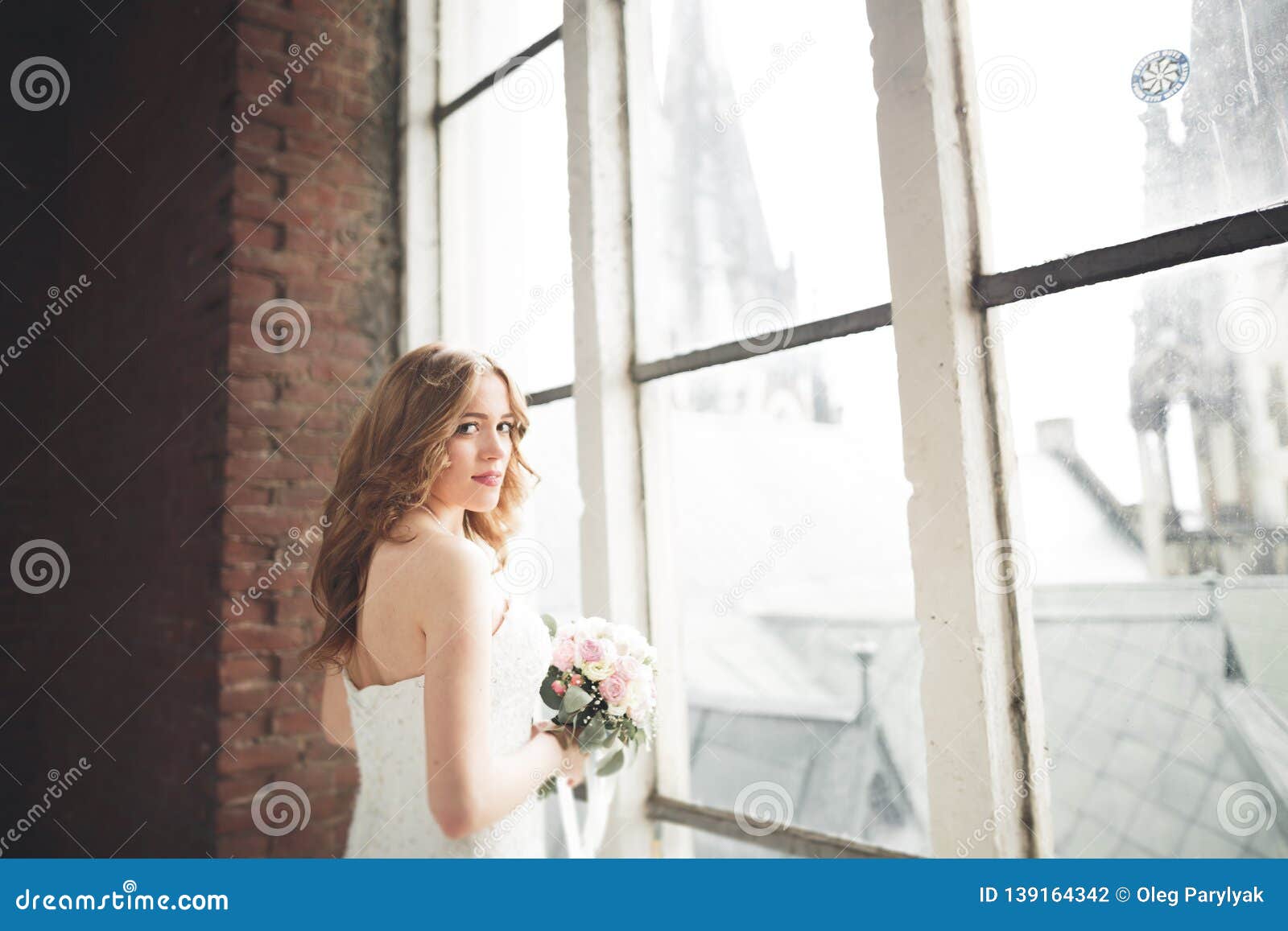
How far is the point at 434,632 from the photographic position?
146 cm

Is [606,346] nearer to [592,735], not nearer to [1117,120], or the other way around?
[592,735]

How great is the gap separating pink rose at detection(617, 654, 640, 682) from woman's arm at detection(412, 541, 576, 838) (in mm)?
284
